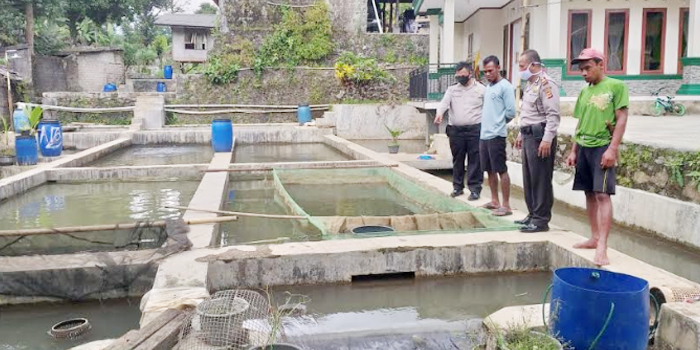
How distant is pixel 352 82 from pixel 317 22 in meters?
3.63

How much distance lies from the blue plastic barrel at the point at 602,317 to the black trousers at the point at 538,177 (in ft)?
6.73

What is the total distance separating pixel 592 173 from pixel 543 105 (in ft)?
2.81

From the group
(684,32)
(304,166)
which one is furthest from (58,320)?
(684,32)

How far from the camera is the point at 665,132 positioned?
878 cm

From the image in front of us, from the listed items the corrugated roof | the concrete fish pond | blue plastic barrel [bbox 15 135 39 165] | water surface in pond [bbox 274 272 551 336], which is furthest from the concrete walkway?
the corrugated roof

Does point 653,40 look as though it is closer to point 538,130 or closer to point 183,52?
point 538,130

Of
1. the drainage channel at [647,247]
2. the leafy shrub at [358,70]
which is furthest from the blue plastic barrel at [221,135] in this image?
the leafy shrub at [358,70]

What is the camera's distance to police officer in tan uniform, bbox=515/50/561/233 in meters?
4.75

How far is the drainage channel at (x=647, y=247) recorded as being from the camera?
A: 17.1ft

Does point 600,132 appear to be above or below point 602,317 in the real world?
above

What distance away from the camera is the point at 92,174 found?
371 inches

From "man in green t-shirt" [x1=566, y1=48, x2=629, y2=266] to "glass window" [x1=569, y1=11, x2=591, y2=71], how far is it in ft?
33.8

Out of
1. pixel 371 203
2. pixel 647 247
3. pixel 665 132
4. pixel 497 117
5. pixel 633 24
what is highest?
pixel 633 24

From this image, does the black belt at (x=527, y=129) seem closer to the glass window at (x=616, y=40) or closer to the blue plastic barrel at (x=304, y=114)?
the glass window at (x=616, y=40)
